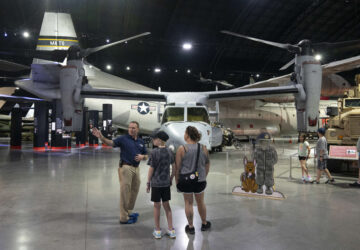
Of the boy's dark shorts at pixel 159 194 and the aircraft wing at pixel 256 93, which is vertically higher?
the aircraft wing at pixel 256 93

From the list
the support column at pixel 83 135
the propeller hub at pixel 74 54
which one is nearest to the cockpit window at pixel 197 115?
the propeller hub at pixel 74 54

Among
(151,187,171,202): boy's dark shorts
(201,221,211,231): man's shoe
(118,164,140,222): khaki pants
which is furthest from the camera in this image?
(118,164,140,222): khaki pants

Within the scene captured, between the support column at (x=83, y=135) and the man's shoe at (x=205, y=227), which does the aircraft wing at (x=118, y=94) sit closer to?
the support column at (x=83, y=135)

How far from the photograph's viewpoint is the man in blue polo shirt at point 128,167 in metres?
3.79

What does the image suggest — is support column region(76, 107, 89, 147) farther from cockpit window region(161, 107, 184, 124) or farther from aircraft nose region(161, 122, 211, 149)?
aircraft nose region(161, 122, 211, 149)

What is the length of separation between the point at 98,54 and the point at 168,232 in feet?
88.8

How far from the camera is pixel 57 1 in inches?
771

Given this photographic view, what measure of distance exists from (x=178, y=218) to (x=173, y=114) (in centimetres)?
586

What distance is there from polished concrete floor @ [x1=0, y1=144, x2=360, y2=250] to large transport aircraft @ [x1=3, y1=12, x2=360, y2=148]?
3.45m

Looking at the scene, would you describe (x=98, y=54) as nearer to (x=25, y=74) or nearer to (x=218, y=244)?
(x=25, y=74)

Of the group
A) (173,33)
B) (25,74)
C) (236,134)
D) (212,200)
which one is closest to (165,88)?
(173,33)

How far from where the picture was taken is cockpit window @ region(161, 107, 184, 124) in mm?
9495

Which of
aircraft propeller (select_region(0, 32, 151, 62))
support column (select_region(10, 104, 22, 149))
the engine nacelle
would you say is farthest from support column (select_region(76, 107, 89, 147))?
the engine nacelle

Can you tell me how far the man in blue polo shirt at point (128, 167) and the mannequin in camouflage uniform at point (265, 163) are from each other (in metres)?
2.66
